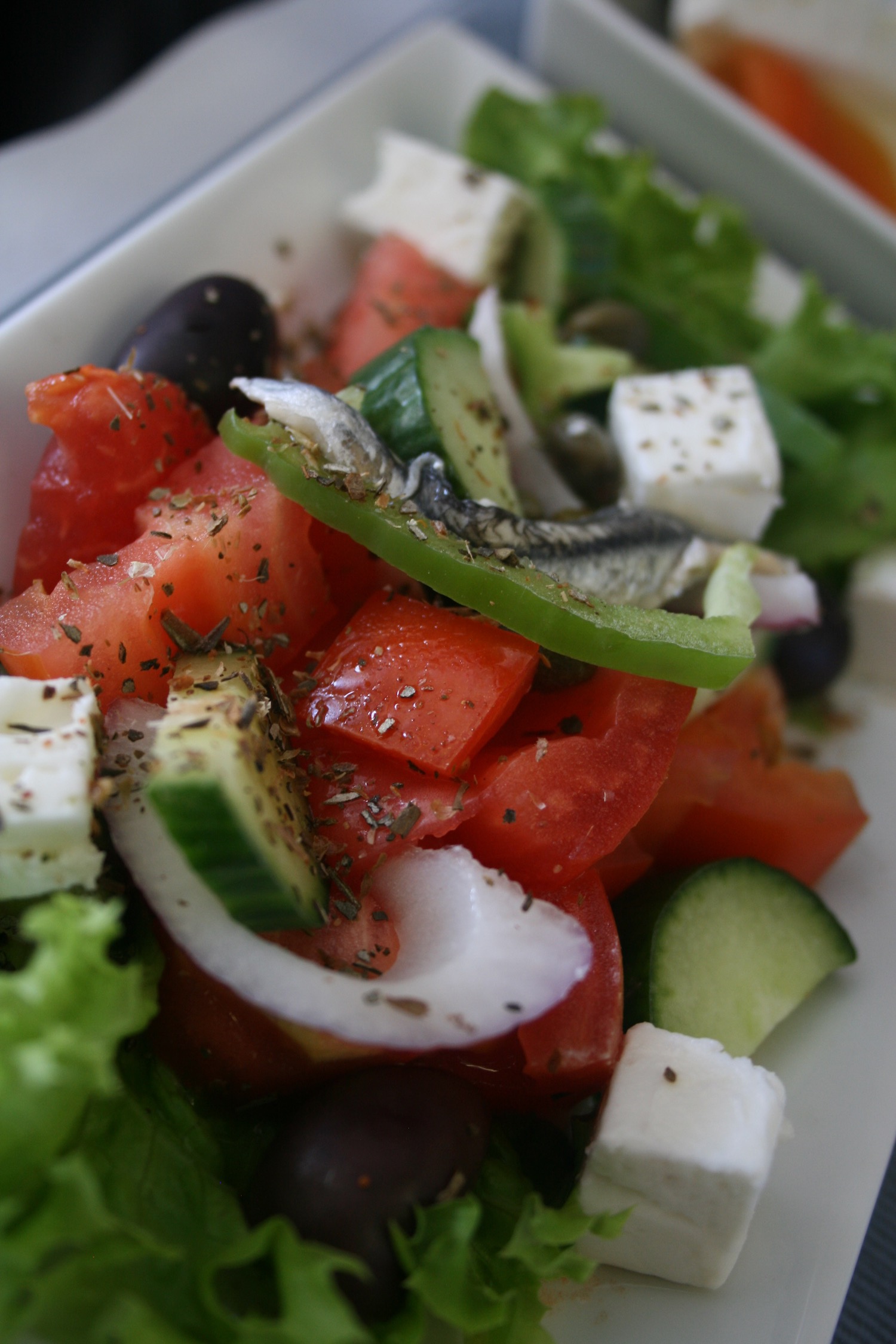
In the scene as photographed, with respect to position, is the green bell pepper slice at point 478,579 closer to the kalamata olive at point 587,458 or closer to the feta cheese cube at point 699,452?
the feta cheese cube at point 699,452

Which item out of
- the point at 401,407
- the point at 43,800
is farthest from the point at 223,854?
the point at 401,407

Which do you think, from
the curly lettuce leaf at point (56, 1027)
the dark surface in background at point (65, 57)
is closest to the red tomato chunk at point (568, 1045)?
the curly lettuce leaf at point (56, 1027)

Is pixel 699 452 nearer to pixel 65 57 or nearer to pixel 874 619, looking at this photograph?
pixel 874 619

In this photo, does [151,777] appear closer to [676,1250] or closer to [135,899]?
[135,899]

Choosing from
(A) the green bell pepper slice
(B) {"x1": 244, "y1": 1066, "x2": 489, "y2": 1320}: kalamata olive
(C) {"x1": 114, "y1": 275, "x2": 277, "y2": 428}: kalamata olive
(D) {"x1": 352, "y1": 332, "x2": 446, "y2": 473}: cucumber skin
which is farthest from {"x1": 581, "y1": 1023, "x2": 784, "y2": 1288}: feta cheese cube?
(C) {"x1": 114, "y1": 275, "x2": 277, "y2": 428}: kalamata olive

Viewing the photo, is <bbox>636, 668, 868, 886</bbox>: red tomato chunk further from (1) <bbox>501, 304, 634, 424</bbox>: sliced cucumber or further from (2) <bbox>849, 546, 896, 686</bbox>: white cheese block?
(1) <bbox>501, 304, 634, 424</bbox>: sliced cucumber

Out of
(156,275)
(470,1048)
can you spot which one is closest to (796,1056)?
(470,1048)
